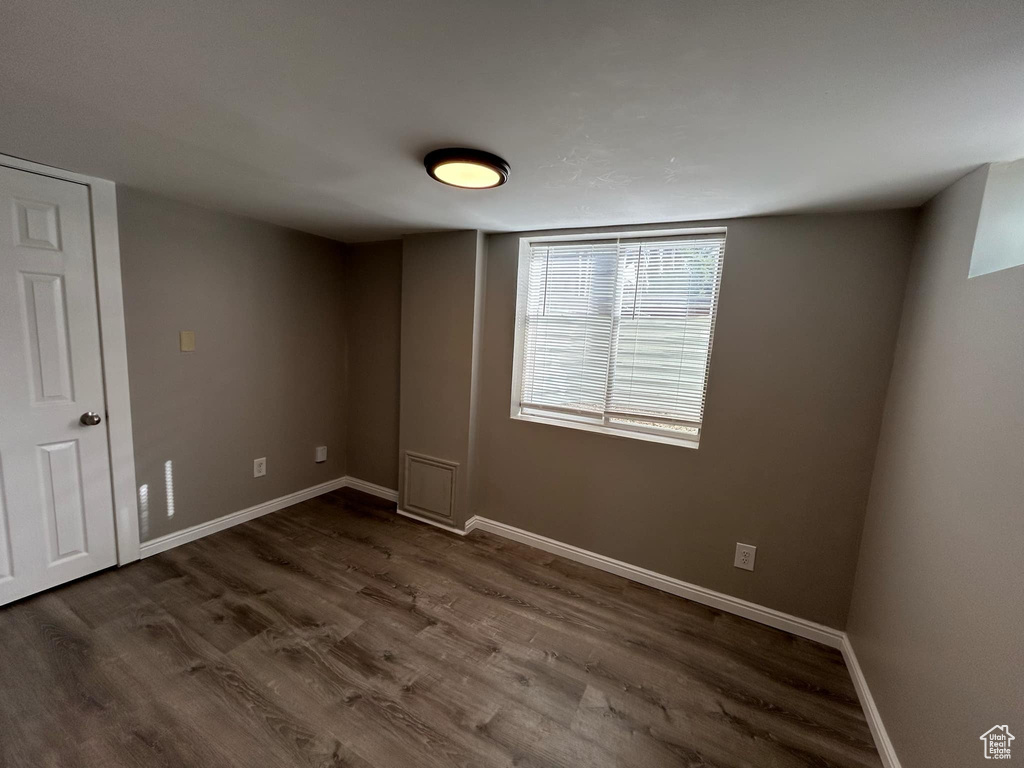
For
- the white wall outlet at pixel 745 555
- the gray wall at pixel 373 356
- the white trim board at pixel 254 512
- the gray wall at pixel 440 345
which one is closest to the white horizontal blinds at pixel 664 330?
the white wall outlet at pixel 745 555

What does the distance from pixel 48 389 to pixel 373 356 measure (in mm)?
1830

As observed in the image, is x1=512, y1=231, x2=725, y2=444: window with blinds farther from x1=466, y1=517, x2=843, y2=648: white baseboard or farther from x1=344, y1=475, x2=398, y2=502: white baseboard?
x1=344, y1=475, x2=398, y2=502: white baseboard

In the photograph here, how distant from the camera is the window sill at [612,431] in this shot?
2387 millimetres

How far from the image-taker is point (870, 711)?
1.62m

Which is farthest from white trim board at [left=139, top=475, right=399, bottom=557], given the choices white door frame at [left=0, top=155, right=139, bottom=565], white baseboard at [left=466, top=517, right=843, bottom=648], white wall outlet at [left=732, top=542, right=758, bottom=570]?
white wall outlet at [left=732, top=542, right=758, bottom=570]

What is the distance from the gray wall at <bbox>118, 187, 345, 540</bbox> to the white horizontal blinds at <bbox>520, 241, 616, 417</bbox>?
5.77 ft

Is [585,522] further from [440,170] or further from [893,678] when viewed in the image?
[440,170]

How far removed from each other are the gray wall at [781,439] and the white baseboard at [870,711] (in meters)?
0.16

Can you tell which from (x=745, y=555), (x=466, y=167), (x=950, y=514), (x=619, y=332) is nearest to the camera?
(x=950, y=514)

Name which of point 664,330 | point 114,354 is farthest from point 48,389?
point 664,330

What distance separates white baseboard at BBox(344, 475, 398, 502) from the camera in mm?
3463

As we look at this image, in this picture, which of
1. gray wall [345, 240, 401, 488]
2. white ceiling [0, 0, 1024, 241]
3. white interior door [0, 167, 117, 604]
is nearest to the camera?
white ceiling [0, 0, 1024, 241]

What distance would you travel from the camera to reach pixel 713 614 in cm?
224

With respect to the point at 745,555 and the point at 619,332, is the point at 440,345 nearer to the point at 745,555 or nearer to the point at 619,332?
the point at 619,332
